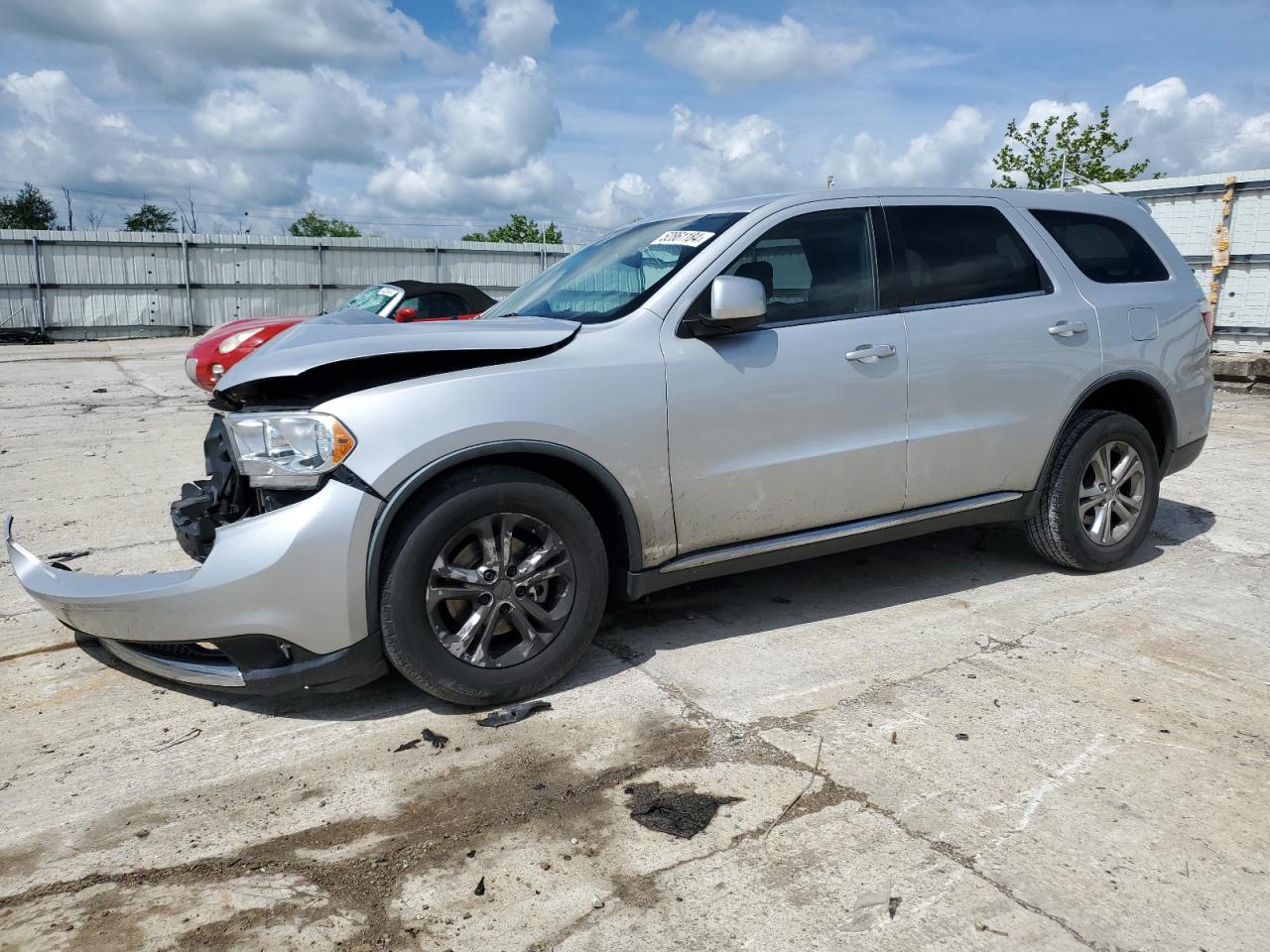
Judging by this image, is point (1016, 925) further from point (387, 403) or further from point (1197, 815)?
point (387, 403)

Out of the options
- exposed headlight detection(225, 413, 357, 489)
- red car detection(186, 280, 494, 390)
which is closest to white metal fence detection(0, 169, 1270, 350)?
red car detection(186, 280, 494, 390)

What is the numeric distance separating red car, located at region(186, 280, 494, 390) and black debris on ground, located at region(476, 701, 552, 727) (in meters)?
6.74

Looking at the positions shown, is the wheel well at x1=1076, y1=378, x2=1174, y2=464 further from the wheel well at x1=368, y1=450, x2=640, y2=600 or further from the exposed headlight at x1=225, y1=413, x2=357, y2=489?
the exposed headlight at x1=225, y1=413, x2=357, y2=489

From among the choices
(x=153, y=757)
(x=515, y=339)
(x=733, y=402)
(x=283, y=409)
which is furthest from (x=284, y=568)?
(x=733, y=402)

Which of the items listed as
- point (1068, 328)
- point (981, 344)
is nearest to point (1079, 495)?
point (1068, 328)

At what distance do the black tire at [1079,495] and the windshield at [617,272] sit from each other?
2.08 metres

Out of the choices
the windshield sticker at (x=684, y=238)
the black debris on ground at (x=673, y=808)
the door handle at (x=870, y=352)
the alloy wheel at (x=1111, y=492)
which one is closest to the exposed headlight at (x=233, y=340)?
the windshield sticker at (x=684, y=238)

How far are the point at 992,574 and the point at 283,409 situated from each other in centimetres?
361

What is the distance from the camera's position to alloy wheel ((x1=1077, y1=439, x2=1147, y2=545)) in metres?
4.90

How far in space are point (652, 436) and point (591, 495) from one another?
1.09 feet

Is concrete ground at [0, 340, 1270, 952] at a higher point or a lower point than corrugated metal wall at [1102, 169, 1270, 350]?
lower

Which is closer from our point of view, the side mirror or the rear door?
the side mirror

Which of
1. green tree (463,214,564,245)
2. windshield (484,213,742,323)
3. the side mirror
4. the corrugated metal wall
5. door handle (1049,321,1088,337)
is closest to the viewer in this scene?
the side mirror

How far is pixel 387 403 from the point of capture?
3.25m
